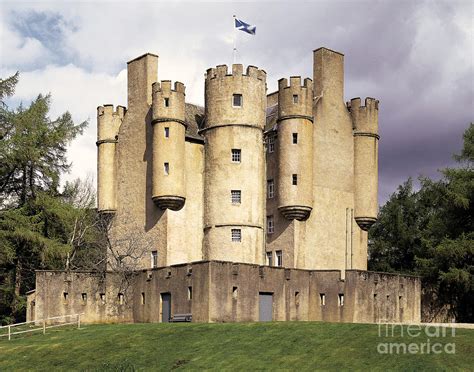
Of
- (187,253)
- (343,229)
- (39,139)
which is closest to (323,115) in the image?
(343,229)

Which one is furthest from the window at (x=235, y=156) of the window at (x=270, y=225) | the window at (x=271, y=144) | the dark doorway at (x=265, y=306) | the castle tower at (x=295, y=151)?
the dark doorway at (x=265, y=306)

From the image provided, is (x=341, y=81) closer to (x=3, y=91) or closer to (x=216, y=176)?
(x=216, y=176)

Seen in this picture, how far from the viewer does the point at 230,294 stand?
169ft

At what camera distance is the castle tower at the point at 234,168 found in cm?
6044

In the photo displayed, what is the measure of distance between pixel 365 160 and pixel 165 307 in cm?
1830

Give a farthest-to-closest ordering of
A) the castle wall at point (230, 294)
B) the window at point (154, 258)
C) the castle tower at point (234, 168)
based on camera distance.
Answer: the window at point (154, 258) → the castle tower at point (234, 168) → the castle wall at point (230, 294)

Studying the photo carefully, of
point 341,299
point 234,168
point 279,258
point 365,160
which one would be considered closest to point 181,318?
point 279,258

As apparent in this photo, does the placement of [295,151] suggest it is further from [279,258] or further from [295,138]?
[279,258]

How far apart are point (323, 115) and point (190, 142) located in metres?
9.37

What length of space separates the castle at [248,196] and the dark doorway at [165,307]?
97mm

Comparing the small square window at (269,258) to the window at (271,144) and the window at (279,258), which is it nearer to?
the window at (279,258)

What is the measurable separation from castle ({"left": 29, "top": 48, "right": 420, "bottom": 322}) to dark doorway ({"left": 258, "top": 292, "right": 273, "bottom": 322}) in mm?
1587

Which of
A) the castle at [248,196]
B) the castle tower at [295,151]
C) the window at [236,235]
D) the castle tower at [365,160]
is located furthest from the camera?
the castle tower at [365,160]

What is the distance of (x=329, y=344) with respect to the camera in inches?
1513
